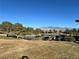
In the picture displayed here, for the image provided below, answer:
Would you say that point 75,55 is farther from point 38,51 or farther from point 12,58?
point 12,58

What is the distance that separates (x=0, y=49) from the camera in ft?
78.7

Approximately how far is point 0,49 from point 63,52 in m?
7.51

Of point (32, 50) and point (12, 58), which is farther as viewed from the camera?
point (32, 50)

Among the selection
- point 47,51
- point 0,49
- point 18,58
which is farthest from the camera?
point 0,49

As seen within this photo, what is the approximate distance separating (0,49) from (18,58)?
561cm

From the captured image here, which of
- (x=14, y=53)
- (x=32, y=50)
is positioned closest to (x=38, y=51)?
(x=32, y=50)

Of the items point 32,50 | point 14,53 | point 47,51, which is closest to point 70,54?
point 47,51

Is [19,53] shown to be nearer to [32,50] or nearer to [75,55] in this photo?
[32,50]

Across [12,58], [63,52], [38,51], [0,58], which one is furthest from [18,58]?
[63,52]

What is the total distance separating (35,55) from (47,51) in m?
2.06

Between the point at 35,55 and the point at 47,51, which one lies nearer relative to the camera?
the point at 35,55

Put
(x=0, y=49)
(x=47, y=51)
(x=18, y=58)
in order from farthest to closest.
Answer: (x=0, y=49), (x=47, y=51), (x=18, y=58)

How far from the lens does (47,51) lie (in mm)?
21797

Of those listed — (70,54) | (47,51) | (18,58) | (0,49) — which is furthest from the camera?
(0,49)
